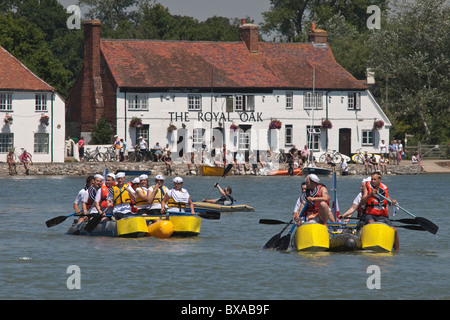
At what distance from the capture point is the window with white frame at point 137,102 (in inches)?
2596

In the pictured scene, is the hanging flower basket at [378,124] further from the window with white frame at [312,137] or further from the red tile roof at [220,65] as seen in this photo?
the window with white frame at [312,137]

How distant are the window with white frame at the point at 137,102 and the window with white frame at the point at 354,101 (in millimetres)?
15419

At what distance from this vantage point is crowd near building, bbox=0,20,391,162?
63.6m

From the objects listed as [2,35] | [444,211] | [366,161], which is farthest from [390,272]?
[2,35]

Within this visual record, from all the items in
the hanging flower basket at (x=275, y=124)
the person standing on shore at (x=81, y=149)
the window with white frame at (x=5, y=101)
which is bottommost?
the person standing on shore at (x=81, y=149)

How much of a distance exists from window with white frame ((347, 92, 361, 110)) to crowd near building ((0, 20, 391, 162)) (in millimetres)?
73

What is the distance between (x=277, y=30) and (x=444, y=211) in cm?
5417

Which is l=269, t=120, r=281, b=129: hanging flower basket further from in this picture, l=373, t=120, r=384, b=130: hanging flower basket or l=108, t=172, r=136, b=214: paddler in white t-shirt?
l=108, t=172, r=136, b=214: paddler in white t-shirt

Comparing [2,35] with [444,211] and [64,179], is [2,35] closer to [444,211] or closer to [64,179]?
[64,179]

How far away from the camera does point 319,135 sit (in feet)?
232

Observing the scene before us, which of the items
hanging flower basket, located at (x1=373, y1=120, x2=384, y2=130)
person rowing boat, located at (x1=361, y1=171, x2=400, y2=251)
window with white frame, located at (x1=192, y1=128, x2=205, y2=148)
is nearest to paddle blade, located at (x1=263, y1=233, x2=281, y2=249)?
person rowing boat, located at (x1=361, y1=171, x2=400, y2=251)

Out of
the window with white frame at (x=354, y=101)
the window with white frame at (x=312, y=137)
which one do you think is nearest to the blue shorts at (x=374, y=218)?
the window with white frame at (x=312, y=137)

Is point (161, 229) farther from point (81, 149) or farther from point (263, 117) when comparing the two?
point (263, 117)

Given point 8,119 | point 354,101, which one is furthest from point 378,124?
point 8,119
